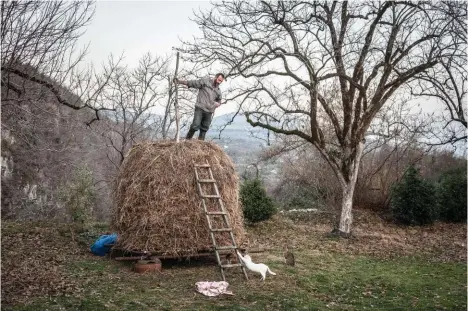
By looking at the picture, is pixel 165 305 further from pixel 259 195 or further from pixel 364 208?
pixel 364 208

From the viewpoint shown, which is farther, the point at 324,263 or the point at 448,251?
the point at 448,251

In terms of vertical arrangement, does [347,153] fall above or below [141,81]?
below

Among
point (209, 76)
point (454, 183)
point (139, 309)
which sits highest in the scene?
point (209, 76)

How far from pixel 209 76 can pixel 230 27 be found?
7.97ft

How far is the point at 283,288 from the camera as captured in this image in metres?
8.08

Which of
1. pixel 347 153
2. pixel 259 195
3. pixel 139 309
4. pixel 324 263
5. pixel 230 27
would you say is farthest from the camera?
pixel 259 195

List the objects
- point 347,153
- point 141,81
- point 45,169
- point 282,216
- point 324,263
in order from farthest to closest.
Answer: point 45,169 → point 141,81 → point 282,216 → point 347,153 → point 324,263

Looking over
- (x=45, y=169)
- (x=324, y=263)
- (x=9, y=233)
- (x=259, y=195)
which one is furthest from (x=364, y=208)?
(x=45, y=169)

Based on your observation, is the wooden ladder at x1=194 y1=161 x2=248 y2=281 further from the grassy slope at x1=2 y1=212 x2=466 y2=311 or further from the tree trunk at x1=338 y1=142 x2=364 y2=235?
the tree trunk at x1=338 y1=142 x2=364 y2=235

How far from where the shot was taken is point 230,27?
41.7 ft

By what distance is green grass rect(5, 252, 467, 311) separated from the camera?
689 centimetres

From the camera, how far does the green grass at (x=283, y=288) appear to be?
6895 mm

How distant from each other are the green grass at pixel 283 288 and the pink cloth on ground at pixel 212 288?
15cm

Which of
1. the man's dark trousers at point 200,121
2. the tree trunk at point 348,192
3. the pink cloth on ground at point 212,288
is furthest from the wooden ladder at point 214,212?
the tree trunk at point 348,192
